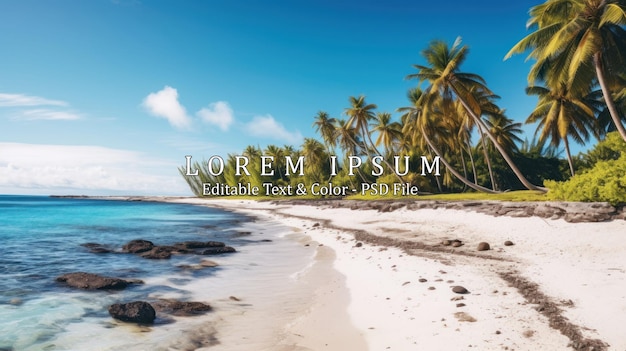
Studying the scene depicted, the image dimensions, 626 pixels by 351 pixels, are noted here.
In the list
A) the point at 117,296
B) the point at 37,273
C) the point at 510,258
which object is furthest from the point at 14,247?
the point at 510,258

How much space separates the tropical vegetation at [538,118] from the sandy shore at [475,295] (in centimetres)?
476

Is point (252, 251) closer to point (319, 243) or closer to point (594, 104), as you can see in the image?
point (319, 243)

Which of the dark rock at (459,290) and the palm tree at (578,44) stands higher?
the palm tree at (578,44)

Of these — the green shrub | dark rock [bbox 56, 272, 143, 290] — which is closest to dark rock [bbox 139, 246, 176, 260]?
dark rock [bbox 56, 272, 143, 290]

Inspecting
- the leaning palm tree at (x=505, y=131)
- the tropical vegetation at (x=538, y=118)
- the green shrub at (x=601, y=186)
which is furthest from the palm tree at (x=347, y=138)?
the green shrub at (x=601, y=186)

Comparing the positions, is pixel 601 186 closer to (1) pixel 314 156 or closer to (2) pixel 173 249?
(2) pixel 173 249

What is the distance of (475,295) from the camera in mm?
6781

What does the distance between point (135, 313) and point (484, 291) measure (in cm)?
683

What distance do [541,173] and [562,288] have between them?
4291 centimetres

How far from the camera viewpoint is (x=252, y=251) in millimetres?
15727

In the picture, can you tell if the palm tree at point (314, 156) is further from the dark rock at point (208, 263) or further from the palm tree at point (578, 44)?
the dark rock at point (208, 263)

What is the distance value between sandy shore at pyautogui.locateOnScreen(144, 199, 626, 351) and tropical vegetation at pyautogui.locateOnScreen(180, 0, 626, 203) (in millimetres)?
4758

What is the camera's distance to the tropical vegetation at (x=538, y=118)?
16.2 m

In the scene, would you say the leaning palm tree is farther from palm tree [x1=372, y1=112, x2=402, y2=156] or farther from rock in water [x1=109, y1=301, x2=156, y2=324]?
rock in water [x1=109, y1=301, x2=156, y2=324]
